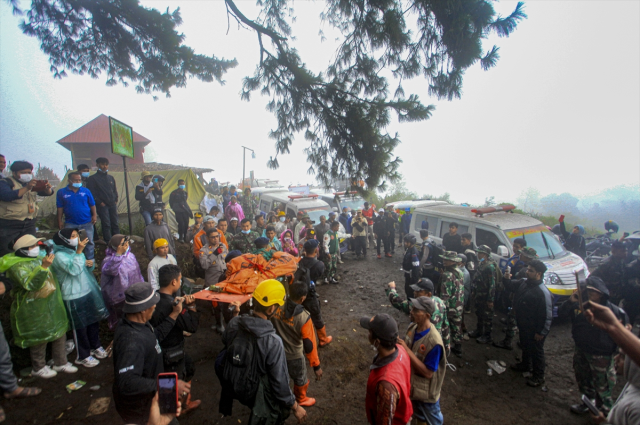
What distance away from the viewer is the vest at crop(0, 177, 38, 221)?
15.3 feet

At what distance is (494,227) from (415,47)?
476 cm

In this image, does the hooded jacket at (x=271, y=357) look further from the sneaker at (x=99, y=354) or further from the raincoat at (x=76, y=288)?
the sneaker at (x=99, y=354)

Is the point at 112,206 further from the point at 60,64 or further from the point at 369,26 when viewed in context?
the point at 369,26

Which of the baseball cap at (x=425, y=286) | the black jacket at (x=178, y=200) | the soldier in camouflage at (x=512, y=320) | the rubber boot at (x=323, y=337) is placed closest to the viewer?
the baseball cap at (x=425, y=286)

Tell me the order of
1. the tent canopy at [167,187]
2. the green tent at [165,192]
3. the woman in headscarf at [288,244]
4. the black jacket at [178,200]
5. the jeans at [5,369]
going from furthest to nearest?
1. the tent canopy at [167,187]
2. the green tent at [165,192]
3. the black jacket at [178,200]
4. the woman in headscarf at [288,244]
5. the jeans at [5,369]

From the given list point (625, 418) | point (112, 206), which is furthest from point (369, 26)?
point (112, 206)

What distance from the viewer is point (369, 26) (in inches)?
185

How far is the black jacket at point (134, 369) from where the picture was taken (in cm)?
209

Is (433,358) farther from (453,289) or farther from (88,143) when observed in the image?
(88,143)

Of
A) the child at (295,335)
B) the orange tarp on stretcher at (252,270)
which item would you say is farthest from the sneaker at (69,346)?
the child at (295,335)

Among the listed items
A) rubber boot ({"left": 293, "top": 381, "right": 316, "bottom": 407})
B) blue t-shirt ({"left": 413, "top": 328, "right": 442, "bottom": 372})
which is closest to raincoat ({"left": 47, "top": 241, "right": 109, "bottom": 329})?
rubber boot ({"left": 293, "top": 381, "right": 316, "bottom": 407})

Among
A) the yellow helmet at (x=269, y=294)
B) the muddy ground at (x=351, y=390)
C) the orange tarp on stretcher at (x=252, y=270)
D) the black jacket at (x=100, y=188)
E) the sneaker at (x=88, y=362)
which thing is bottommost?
the muddy ground at (x=351, y=390)

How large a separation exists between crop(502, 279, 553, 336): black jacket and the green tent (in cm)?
1032

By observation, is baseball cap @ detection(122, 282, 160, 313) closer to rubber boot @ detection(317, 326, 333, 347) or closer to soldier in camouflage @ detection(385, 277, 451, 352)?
soldier in camouflage @ detection(385, 277, 451, 352)
